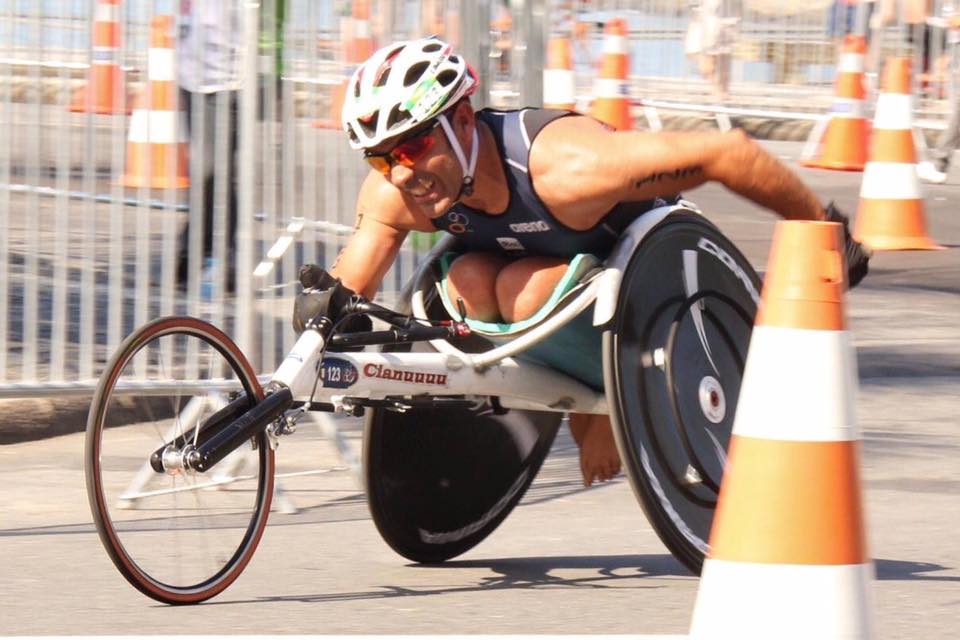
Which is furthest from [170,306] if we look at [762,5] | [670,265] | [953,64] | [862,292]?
[762,5]

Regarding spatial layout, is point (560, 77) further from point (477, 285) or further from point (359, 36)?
point (477, 285)

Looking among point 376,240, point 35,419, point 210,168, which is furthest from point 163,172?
point 376,240

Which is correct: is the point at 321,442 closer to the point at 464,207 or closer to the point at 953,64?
the point at 464,207

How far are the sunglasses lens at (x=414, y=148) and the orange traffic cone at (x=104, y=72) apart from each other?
1.93 m

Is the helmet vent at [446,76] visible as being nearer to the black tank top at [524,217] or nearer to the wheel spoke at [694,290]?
the black tank top at [524,217]

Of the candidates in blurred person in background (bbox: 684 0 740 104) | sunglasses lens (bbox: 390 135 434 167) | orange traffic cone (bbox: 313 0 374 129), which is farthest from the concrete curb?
blurred person in background (bbox: 684 0 740 104)

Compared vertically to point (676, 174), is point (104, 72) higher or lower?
higher

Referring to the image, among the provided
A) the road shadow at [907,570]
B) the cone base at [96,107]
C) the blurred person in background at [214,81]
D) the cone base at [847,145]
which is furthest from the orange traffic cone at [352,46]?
the cone base at [847,145]

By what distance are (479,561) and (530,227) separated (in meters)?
1.06

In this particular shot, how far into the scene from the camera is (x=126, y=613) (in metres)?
5.16

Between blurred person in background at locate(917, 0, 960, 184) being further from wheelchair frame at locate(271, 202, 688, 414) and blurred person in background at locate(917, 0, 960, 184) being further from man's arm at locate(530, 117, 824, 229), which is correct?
man's arm at locate(530, 117, 824, 229)

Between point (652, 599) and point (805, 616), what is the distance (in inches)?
58.5

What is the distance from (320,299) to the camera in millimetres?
5551

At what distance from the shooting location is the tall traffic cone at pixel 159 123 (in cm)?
714
